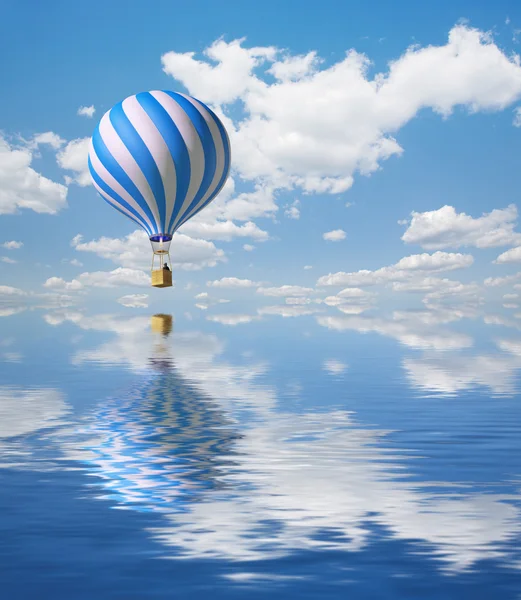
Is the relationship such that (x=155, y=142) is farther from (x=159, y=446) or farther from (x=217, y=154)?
(x=159, y=446)

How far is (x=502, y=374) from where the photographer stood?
29.9 metres

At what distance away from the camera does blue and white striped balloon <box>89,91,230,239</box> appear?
36562 mm

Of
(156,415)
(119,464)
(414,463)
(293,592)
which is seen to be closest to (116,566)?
(293,592)

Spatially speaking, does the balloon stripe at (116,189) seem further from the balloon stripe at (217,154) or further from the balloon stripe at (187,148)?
the balloon stripe at (217,154)

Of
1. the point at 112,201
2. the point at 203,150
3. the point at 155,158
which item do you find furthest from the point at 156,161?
the point at 112,201

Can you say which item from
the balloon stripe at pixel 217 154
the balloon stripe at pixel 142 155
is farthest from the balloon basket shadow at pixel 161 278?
the balloon stripe at pixel 217 154

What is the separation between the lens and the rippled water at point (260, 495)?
24.0 ft

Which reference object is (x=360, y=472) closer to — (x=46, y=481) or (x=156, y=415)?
(x=46, y=481)

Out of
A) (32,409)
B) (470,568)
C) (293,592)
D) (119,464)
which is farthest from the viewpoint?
(32,409)

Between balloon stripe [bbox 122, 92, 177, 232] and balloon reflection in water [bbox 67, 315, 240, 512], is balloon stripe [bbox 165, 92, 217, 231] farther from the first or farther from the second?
balloon reflection in water [bbox 67, 315, 240, 512]

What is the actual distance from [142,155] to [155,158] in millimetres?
738

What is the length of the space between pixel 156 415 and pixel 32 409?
4.31 metres

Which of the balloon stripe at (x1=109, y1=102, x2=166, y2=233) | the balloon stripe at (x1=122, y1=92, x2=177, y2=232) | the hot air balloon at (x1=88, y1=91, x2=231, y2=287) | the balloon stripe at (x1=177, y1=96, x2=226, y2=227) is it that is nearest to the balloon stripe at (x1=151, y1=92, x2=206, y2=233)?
the hot air balloon at (x1=88, y1=91, x2=231, y2=287)

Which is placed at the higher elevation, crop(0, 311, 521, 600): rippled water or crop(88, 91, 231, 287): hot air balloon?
crop(88, 91, 231, 287): hot air balloon
